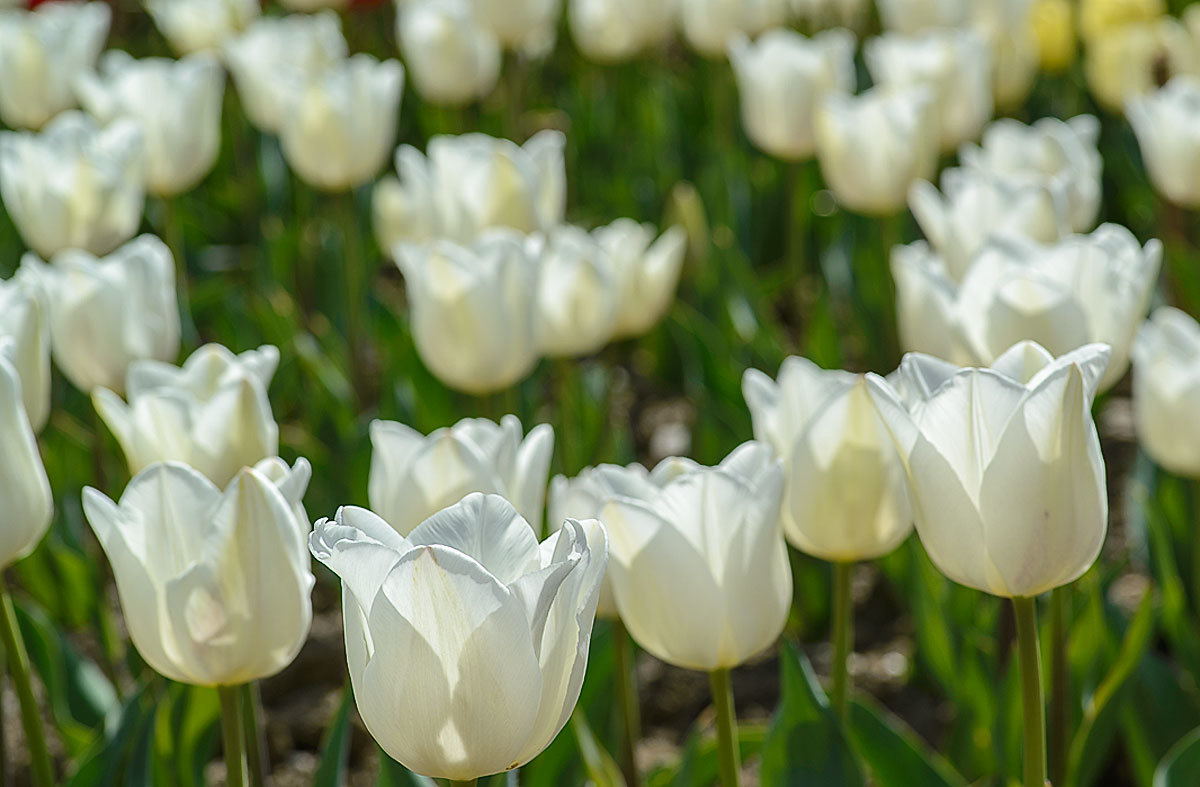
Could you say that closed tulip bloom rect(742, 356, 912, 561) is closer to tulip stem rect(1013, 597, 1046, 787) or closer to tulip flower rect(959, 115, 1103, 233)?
tulip stem rect(1013, 597, 1046, 787)

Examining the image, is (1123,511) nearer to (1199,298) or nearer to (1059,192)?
(1199,298)

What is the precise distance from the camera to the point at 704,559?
1.18 meters

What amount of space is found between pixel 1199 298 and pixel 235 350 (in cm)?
170

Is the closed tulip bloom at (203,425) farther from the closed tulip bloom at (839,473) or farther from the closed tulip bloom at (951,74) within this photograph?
the closed tulip bloom at (951,74)

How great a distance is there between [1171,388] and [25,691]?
1.21 meters

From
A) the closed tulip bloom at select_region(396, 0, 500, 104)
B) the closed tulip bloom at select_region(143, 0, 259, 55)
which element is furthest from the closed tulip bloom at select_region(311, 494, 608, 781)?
the closed tulip bloom at select_region(143, 0, 259, 55)

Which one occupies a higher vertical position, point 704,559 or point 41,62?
point 704,559

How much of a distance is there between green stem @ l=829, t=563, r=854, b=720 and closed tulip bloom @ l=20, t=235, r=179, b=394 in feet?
2.96

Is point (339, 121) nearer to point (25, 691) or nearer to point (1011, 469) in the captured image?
point (25, 691)

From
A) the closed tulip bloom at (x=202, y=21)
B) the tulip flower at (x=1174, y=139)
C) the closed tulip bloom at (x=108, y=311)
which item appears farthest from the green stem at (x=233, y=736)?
the closed tulip bloom at (x=202, y=21)

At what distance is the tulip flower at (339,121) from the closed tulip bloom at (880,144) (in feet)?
2.57

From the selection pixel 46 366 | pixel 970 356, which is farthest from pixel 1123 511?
pixel 46 366

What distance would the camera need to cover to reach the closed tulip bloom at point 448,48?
10.3 feet

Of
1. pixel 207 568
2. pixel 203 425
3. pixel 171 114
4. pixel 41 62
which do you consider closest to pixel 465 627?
pixel 207 568
